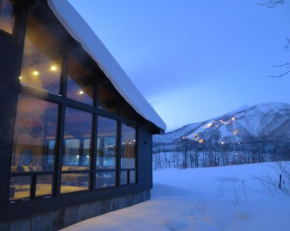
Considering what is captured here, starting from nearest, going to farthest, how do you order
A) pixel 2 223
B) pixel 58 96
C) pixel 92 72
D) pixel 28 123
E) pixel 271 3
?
pixel 271 3, pixel 2 223, pixel 28 123, pixel 58 96, pixel 92 72

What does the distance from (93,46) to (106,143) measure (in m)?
2.55

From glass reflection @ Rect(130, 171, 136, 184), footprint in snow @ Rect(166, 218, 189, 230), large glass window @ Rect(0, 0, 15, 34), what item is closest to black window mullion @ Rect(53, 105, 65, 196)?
large glass window @ Rect(0, 0, 15, 34)

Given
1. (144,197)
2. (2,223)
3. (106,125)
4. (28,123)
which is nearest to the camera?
(2,223)

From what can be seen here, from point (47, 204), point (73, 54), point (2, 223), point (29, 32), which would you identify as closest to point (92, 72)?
point (73, 54)

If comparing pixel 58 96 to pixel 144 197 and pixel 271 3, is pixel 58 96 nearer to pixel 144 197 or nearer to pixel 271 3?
pixel 271 3

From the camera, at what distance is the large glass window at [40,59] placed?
168 inches

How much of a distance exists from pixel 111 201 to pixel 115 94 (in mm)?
2779

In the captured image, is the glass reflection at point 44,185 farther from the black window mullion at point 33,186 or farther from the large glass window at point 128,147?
the large glass window at point 128,147

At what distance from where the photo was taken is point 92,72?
6.02 metres

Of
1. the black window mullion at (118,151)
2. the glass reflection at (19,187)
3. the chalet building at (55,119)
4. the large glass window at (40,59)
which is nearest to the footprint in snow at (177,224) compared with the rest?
the chalet building at (55,119)

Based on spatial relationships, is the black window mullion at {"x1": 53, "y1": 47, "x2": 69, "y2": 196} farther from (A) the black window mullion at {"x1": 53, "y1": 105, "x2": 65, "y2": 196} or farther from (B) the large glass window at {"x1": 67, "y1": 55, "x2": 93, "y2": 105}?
(B) the large glass window at {"x1": 67, "y1": 55, "x2": 93, "y2": 105}

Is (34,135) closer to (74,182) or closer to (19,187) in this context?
(19,187)

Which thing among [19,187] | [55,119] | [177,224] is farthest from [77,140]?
[177,224]

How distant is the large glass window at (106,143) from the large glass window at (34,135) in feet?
4.97
